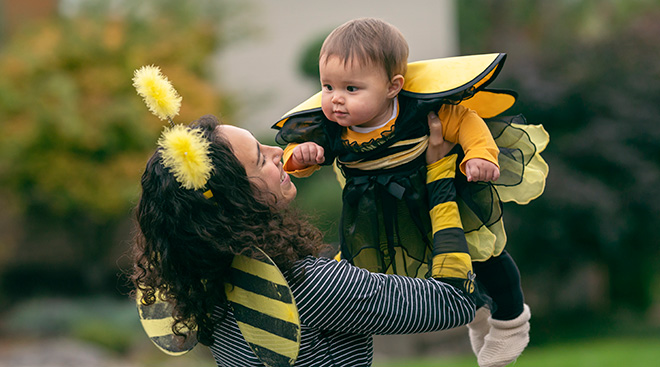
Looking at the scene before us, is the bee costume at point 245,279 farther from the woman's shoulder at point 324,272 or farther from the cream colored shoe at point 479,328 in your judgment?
the cream colored shoe at point 479,328

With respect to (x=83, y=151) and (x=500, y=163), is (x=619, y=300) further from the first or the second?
(x=500, y=163)

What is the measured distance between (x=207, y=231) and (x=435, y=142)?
76 cm

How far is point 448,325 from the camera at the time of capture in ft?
6.68

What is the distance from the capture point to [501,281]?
244cm

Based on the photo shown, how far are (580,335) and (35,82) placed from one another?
30.9ft

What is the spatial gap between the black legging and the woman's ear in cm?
61

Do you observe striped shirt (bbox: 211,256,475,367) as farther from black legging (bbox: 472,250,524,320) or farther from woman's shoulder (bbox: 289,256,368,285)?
black legging (bbox: 472,250,524,320)

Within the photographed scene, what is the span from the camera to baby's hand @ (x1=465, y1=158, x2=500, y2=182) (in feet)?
7.16

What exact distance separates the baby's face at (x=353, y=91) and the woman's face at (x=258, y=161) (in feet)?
0.82

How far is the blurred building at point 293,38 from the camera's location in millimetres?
14312

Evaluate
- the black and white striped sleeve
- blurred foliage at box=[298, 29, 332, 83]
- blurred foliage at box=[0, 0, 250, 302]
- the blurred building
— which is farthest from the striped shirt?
the blurred building

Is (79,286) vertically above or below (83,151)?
below

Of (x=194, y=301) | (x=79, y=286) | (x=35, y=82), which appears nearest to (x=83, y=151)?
(x=35, y=82)

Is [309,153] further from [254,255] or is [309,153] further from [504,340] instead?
[504,340]
